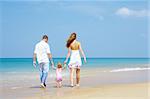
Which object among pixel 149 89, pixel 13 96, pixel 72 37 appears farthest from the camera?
pixel 72 37

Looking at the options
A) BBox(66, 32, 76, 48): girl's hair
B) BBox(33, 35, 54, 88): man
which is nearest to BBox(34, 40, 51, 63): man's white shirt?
BBox(33, 35, 54, 88): man

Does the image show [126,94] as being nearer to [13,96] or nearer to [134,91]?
[134,91]

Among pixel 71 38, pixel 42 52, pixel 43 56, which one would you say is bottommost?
pixel 43 56

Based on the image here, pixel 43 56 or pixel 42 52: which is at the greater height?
pixel 42 52

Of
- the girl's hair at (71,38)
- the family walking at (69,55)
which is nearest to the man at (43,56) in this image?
the family walking at (69,55)

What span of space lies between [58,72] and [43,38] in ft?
3.87

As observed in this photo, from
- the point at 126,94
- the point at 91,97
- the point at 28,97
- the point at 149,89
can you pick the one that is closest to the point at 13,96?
the point at 28,97

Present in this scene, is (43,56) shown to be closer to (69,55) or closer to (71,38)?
(69,55)

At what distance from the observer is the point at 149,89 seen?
32.1 ft

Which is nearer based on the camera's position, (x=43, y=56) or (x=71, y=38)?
(x=71, y=38)

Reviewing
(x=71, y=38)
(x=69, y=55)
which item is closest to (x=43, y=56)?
(x=69, y=55)

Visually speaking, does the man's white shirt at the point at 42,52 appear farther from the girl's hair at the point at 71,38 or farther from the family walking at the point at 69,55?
the girl's hair at the point at 71,38

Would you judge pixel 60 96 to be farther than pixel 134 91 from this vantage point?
No

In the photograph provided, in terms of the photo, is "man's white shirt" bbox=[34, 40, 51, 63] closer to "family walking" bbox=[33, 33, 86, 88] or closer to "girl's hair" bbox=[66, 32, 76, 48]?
"family walking" bbox=[33, 33, 86, 88]
